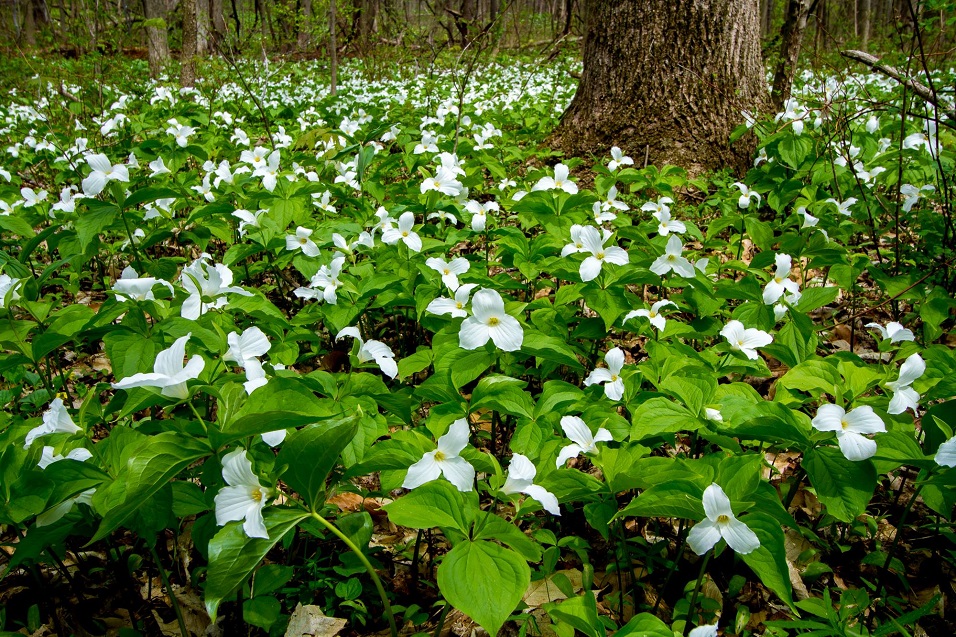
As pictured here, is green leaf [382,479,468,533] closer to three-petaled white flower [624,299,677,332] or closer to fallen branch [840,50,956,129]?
three-petaled white flower [624,299,677,332]

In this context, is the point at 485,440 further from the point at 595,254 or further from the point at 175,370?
the point at 175,370

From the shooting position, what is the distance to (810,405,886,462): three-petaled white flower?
47.8 inches

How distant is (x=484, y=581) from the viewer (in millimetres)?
1046

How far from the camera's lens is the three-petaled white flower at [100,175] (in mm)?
2031

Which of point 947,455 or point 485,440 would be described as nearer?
point 947,455

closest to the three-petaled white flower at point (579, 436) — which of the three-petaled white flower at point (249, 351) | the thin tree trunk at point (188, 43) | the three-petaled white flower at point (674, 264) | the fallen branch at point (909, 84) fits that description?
the three-petaled white flower at point (249, 351)

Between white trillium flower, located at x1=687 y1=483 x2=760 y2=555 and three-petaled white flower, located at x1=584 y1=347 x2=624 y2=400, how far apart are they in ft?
1.83

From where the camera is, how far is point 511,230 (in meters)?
2.49

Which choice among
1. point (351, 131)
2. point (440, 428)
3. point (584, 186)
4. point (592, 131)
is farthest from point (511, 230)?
point (351, 131)

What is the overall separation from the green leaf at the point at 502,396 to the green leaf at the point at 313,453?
1.91ft

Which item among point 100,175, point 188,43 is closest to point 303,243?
point 100,175

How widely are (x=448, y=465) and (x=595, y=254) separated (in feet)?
3.61

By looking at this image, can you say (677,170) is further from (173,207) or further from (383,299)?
(173,207)

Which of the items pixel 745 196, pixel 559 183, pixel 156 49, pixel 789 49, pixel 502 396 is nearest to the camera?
pixel 502 396
